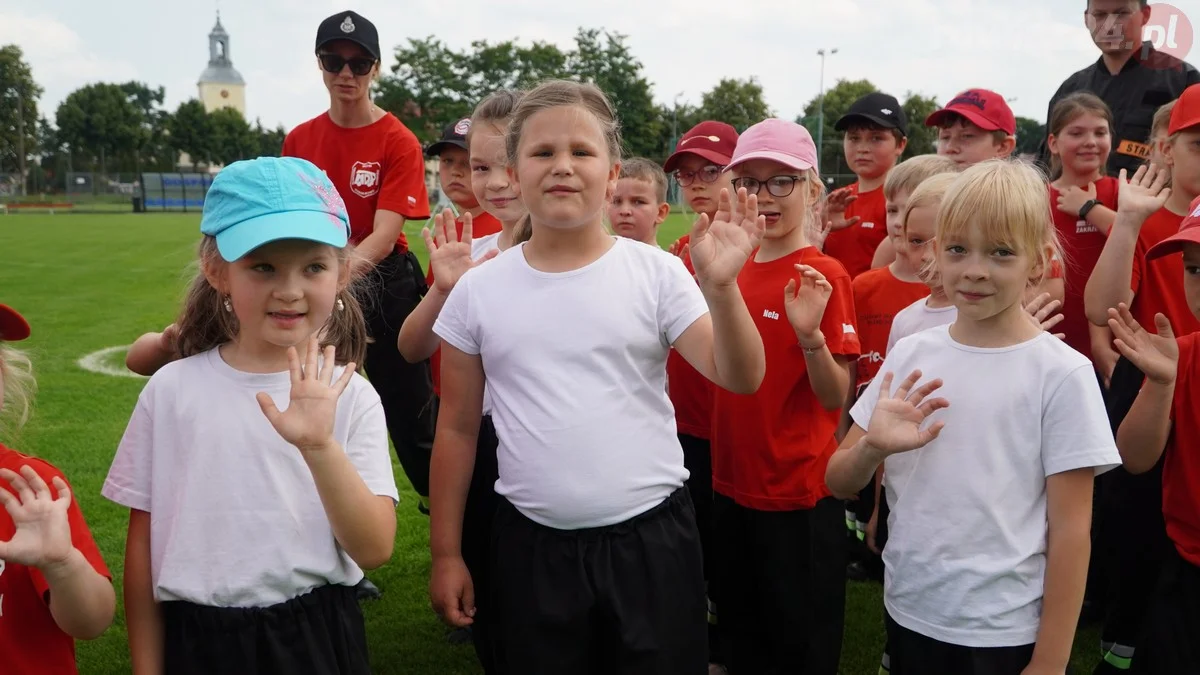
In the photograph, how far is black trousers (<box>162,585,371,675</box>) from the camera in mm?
2047

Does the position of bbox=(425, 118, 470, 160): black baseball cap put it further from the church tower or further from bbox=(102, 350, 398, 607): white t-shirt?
the church tower

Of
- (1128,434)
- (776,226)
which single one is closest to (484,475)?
(776,226)

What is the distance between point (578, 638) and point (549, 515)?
12.2 inches

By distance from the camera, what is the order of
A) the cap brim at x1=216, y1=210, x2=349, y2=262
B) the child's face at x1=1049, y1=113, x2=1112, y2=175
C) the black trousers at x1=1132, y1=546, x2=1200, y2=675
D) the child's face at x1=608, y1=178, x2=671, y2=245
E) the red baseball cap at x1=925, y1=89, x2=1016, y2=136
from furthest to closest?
the red baseball cap at x1=925, y1=89, x2=1016, y2=136 < the child's face at x1=608, y1=178, x2=671, y2=245 < the child's face at x1=1049, y1=113, x2=1112, y2=175 < the black trousers at x1=1132, y1=546, x2=1200, y2=675 < the cap brim at x1=216, y1=210, x2=349, y2=262

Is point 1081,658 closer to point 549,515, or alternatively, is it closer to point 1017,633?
point 1017,633

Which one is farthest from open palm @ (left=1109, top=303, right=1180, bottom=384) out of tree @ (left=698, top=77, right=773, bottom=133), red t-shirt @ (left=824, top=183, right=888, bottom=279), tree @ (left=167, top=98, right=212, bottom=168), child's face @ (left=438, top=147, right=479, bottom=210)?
tree @ (left=167, top=98, right=212, bottom=168)

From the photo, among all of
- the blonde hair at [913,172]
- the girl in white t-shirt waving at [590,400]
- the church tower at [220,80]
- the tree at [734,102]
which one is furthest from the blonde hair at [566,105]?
the church tower at [220,80]

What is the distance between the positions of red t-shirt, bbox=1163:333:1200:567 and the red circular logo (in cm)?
249

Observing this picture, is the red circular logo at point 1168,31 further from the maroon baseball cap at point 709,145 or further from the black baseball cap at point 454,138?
the black baseball cap at point 454,138

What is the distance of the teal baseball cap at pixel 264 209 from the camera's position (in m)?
2.05

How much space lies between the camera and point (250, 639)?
204 centimetres

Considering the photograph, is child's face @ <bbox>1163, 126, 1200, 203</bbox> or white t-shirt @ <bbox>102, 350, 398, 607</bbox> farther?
child's face @ <bbox>1163, 126, 1200, 203</bbox>

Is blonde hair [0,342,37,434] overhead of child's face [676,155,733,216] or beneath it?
beneath

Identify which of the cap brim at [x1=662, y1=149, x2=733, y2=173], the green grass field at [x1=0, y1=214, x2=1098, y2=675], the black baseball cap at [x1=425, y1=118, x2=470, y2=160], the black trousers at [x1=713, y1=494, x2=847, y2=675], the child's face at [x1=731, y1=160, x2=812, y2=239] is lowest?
the green grass field at [x1=0, y1=214, x2=1098, y2=675]
